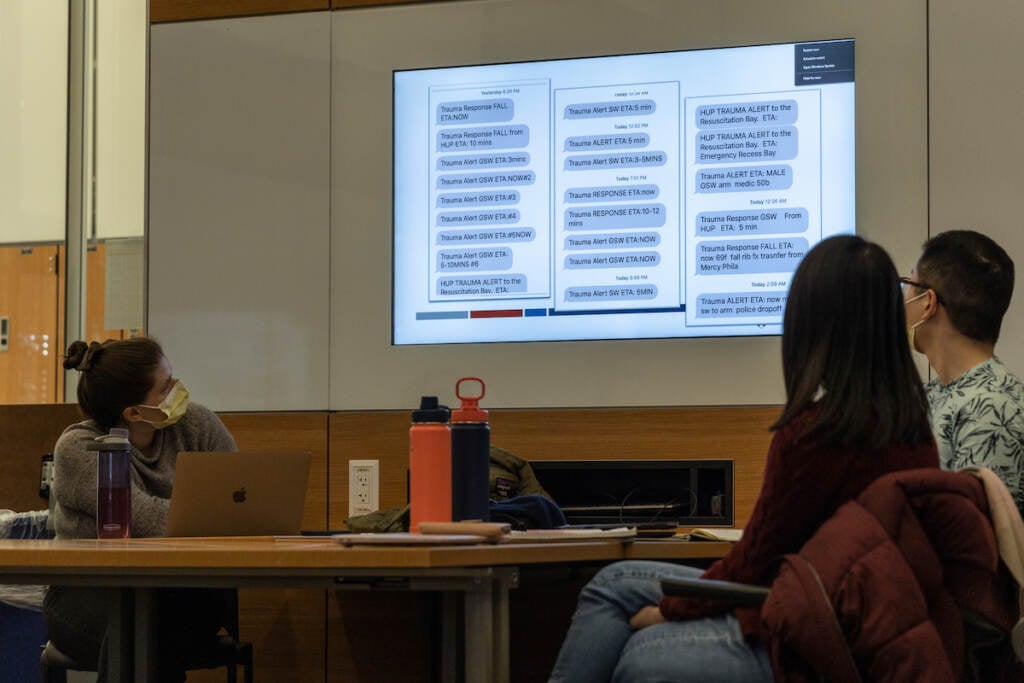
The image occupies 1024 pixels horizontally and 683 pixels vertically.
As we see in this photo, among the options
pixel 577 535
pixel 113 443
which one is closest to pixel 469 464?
pixel 577 535

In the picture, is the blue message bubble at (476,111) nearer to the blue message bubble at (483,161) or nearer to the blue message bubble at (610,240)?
the blue message bubble at (483,161)

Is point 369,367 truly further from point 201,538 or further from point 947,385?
point 947,385

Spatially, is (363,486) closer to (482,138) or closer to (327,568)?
(482,138)

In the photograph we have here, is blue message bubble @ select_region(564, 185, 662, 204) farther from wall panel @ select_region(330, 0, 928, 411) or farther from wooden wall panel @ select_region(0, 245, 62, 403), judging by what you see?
wooden wall panel @ select_region(0, 245, 62, 403)

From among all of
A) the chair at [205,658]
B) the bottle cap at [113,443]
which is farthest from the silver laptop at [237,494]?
the chair at [205,658]

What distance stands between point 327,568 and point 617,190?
1.82m

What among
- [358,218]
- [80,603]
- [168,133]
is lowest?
[80,603]

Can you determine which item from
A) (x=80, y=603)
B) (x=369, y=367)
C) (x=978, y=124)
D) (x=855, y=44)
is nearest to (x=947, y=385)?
(x=978, y=124)

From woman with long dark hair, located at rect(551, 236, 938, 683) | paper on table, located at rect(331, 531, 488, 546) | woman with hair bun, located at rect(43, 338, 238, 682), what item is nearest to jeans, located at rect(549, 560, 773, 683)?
woman with long dark hair, located at rect(551, 236, 938, 683)

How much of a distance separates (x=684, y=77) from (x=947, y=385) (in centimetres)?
114

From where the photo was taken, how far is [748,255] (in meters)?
3.33

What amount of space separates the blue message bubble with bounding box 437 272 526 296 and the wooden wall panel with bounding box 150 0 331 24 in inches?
36.5

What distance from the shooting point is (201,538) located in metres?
2.48

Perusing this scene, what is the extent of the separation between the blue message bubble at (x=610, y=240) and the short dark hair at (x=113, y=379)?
117 cm
